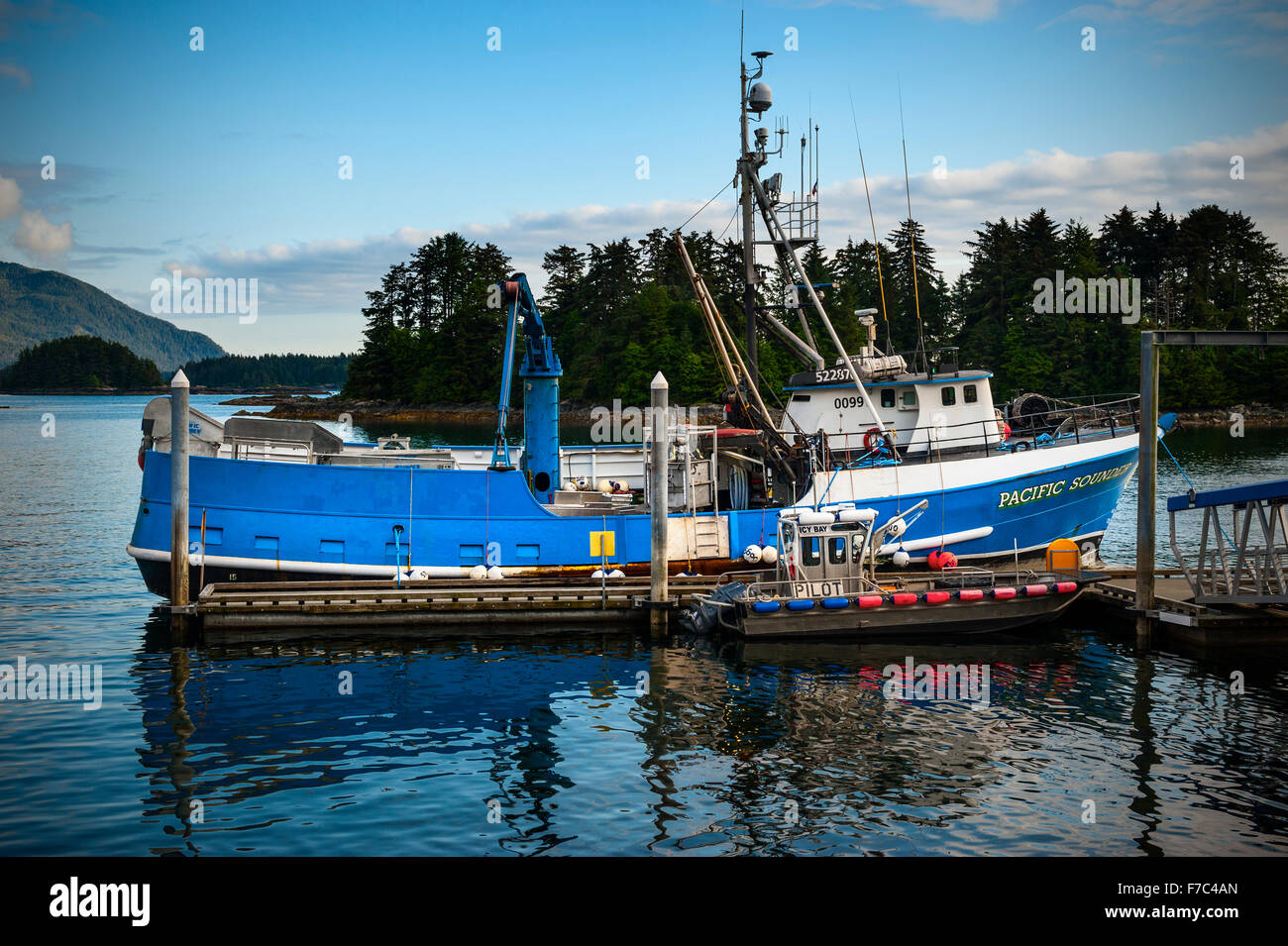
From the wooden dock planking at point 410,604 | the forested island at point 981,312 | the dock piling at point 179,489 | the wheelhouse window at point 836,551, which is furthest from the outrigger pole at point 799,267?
the forested island at point 981,312

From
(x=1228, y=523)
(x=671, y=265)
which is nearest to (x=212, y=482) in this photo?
(x=1228, y=523)

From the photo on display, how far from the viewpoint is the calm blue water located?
1183 cm

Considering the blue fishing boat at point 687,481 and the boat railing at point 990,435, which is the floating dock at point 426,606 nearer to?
the blue fishing boat at point 687,481

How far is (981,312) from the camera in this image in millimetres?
92750

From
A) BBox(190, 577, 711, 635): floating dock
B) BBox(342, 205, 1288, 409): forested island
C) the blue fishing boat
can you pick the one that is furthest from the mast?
BBox(342, 205, 1288, 409): forested island

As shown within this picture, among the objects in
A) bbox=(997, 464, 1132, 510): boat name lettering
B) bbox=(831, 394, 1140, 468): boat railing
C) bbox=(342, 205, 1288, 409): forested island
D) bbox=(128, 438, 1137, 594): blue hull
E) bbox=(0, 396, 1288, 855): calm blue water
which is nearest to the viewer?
bbox=(0, 396, 1288, 855): calm blue water

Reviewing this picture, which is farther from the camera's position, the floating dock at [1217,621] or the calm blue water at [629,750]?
the floating dock at [1217,621]

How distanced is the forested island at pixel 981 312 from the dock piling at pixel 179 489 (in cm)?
6674

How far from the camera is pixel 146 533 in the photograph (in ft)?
74.8

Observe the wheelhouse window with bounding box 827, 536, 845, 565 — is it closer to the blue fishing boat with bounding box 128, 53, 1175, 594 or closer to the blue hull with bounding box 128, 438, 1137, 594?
the blue fishing boat with bounding box 128, 53, 1175, 594

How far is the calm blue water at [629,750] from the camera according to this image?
1183 centimetres

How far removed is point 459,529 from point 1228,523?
29.4 metres

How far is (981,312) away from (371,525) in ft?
→ 266

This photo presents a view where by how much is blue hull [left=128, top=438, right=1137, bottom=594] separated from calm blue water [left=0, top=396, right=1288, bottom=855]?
252 centimetres
